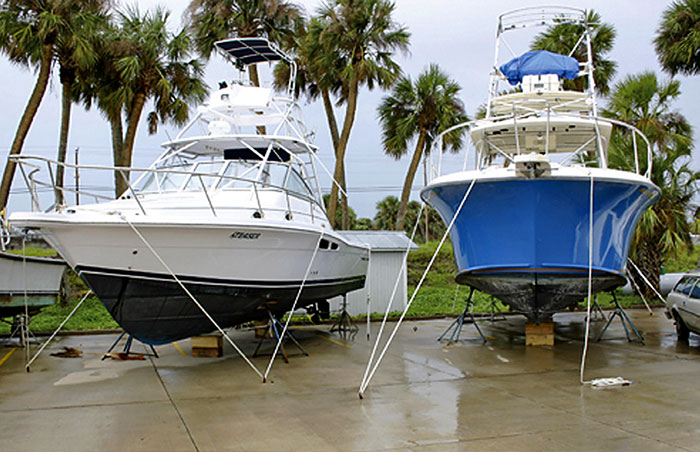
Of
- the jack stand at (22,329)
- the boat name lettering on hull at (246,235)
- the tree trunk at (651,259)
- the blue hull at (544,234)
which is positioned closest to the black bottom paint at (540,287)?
the blue hull at (544,234)

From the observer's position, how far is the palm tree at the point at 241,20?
19.7 m

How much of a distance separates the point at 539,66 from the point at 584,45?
10931mm

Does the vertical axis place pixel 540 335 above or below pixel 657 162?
below

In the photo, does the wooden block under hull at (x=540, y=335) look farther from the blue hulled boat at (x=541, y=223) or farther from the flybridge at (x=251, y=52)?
the flybridge at (x=251, y=52)

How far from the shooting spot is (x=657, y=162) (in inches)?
621

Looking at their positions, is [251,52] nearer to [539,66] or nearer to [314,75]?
[539,66]

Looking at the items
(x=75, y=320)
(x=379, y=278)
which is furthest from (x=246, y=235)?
(x=75, y=320)

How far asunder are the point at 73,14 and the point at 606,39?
1663 centimetres

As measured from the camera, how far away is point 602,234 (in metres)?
8.92

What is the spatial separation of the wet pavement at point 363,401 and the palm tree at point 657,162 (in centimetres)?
659

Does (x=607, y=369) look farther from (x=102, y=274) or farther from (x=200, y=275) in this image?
(x=102, y=274)

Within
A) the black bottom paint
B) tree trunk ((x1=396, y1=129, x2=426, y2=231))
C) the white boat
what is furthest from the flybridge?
tree trunk ((x1=396, y1=129, x2=426, y2=231))

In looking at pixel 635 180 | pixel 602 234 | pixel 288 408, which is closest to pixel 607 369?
pixel 602 234

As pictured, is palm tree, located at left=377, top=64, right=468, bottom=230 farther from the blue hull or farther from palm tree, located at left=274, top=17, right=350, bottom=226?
the blue hull
